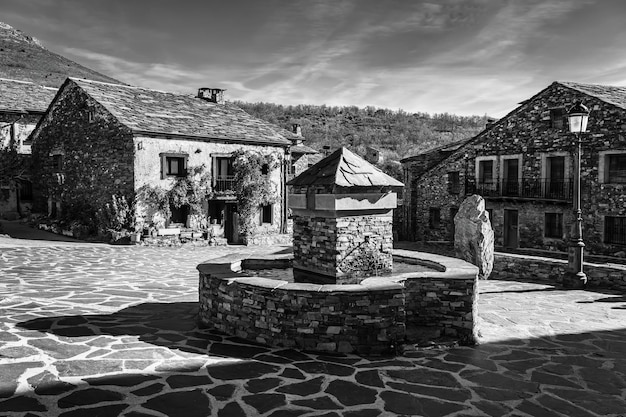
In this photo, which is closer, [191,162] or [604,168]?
[604,168]

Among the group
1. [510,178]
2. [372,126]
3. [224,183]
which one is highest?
[372,126]

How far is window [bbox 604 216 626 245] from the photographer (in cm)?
2042

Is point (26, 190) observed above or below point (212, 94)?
below

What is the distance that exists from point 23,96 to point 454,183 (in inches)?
1083

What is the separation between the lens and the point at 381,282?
22.0ft

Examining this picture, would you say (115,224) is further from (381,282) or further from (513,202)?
(513,202)

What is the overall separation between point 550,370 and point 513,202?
20.1 m

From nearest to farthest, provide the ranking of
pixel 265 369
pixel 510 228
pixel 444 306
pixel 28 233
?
pixel 265 369
pixel 444 306
pixel 28 233
pixel 510 228

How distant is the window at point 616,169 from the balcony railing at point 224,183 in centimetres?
1768

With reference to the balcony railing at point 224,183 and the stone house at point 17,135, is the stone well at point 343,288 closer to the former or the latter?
the balcony railing at point 224,183

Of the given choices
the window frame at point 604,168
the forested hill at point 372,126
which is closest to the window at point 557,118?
the window frame at point 604,168

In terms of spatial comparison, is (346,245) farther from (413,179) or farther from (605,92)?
(413,179)

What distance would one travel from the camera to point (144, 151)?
856 inches

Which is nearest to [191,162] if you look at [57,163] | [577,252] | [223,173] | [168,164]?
[168,164]
